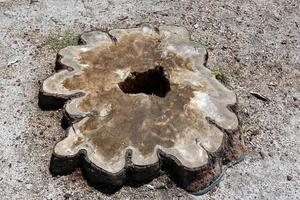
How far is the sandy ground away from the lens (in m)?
3.48

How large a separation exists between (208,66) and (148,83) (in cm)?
61

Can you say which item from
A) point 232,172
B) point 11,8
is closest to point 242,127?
point 232,172

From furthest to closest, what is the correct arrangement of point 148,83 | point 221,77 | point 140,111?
point 221,77 → point 148,83 → point 140,111

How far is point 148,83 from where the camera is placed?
13.1 feet

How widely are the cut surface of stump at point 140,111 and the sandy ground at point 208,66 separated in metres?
0.14

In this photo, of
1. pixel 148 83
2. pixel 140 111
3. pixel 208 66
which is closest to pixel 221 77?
pixel 208 66

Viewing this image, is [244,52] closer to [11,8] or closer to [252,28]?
[252,28]

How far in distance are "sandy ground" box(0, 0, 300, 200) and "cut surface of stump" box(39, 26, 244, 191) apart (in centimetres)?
14

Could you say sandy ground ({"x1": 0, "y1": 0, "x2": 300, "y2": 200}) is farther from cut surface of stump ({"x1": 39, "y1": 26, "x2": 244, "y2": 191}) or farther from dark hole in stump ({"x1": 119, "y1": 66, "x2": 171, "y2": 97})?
dark hole in stump ({"x1": 119, "y1": 66, "x2": 171, "y2": 97})

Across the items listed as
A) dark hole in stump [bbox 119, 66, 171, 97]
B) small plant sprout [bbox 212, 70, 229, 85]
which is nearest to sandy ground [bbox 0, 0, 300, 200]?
small plant sprout [bbox 212, 70, 229, 85]

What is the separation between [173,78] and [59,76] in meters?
0.85

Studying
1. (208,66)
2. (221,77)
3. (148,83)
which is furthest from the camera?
(208,66)

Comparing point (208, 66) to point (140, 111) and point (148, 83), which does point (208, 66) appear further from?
point (140, 111)

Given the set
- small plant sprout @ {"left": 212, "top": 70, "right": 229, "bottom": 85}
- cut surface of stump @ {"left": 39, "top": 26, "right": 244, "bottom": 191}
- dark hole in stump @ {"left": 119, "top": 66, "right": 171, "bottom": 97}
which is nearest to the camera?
cut surface of stump @ {"left": 39, "top": 26, "right": 244, "bottom": 191}
